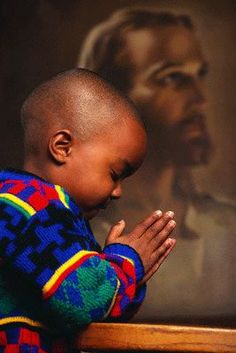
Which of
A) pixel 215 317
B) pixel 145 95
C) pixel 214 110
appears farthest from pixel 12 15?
pixel 215 317

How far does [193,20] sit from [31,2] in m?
0.71

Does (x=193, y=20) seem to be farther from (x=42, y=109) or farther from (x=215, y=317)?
(x=42, y=109)

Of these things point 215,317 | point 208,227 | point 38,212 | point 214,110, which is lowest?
point 215,317

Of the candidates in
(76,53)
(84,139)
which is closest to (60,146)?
(84,139)

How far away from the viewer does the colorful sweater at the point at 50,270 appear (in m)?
0.80

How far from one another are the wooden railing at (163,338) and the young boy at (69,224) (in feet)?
0.22

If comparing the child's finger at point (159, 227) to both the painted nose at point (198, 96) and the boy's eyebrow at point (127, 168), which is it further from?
the painted nose at point (198, 96)

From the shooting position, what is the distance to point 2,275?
0.86m

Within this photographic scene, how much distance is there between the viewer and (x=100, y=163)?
3.42ft

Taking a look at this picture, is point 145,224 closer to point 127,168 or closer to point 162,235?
point 162,235

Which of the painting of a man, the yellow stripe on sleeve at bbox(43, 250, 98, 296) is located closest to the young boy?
the yellow stripe on sleeve at bbox(43, 250, 98, 296)

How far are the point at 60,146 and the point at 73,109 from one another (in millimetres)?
65

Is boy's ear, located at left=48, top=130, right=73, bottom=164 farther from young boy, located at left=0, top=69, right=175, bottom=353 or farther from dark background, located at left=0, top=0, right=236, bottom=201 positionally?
dark background, located at left=0, top=0, right=236, bottom=201

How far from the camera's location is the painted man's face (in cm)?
298
